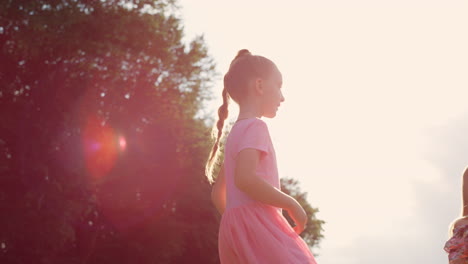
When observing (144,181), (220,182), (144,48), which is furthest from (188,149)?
(220,182)

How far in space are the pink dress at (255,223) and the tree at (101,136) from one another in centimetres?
2082

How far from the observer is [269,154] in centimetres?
391

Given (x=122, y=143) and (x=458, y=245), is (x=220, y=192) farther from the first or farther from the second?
(x=122, y=143)

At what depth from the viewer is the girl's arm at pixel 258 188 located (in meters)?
3.63

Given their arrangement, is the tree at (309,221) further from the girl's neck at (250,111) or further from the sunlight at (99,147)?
the girl's neck at (250,111)

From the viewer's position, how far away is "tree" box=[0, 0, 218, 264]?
2519 centimetres

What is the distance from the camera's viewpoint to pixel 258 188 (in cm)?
369

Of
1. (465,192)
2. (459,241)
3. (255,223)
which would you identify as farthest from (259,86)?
(459,241)

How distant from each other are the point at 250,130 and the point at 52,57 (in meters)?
24.7

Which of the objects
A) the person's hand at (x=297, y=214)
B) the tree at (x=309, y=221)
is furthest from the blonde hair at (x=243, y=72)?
the tree at (x=309, y=221)

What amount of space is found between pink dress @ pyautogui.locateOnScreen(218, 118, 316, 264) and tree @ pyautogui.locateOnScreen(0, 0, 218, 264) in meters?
20.8

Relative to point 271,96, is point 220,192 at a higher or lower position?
lower

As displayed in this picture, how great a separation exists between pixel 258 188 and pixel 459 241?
4243 millimetres

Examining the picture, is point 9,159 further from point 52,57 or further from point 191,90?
point 191,90
